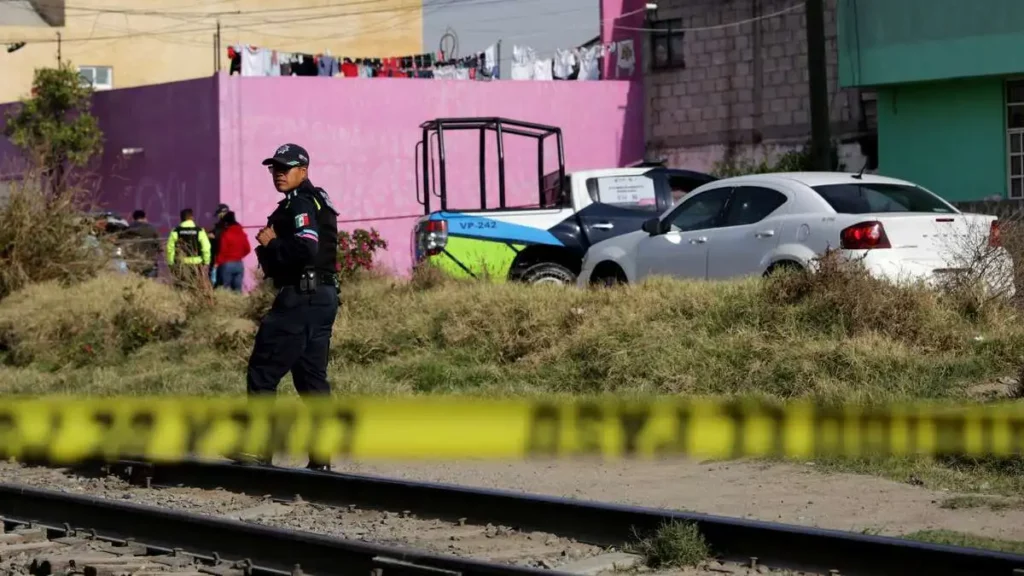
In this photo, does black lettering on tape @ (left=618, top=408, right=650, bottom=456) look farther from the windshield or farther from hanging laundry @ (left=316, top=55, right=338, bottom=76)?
Answer: hanging laundry @ (left=316, top=55, right=338, bottom=76)

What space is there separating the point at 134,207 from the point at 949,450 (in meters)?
25.4

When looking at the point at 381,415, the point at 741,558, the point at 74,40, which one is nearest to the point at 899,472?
the point at 741,558

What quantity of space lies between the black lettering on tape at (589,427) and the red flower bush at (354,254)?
19.8 ft

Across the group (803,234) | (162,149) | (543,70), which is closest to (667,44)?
(543,70)

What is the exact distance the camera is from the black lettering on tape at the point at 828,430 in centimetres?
924

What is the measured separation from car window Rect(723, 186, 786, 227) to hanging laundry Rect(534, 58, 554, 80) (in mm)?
20177

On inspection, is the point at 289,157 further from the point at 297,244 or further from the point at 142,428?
the point at 142,428

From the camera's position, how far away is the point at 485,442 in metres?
10.5

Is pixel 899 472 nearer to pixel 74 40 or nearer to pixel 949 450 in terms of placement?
pixel 949 450

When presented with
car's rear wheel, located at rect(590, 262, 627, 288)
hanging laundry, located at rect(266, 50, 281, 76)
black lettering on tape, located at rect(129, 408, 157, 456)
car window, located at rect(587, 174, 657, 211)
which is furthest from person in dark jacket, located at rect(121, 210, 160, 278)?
black lettering on tape, located at rect(129, 408, 157, 456)

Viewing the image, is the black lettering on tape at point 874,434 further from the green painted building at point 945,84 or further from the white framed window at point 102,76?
the white framed window at point 102,76

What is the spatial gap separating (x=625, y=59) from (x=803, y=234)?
20.3 meters

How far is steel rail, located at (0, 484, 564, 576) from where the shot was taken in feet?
20.3

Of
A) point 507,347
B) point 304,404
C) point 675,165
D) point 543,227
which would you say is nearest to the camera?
point 304,404
